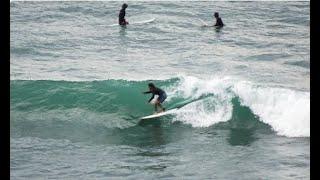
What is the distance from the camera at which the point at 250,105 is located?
1440cm

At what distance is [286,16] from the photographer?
1146 inches

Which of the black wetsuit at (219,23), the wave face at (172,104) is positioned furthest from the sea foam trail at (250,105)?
the black wetsuit at (219,23)

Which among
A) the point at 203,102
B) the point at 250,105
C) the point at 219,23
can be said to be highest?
the point at 219,23

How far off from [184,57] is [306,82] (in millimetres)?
4949

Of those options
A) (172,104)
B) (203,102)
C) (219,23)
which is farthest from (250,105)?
(219,23)

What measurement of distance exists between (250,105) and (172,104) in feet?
6.78

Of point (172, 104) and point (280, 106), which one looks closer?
point (280, 106)

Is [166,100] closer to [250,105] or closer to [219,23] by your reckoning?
[250,105]

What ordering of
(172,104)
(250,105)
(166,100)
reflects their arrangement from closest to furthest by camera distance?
(250,105), (172,104), (166,100)

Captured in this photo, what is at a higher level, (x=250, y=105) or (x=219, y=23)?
(x=219, y=23)

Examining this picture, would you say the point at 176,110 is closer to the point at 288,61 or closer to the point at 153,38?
the point at 288,61

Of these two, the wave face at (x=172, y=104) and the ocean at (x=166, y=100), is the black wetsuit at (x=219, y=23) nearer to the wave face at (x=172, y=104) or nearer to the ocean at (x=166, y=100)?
the ocean at (x=166, y=100)

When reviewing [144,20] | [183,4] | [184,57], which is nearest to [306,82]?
[184,57]

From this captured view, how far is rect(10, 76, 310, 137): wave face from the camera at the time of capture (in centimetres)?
1355
